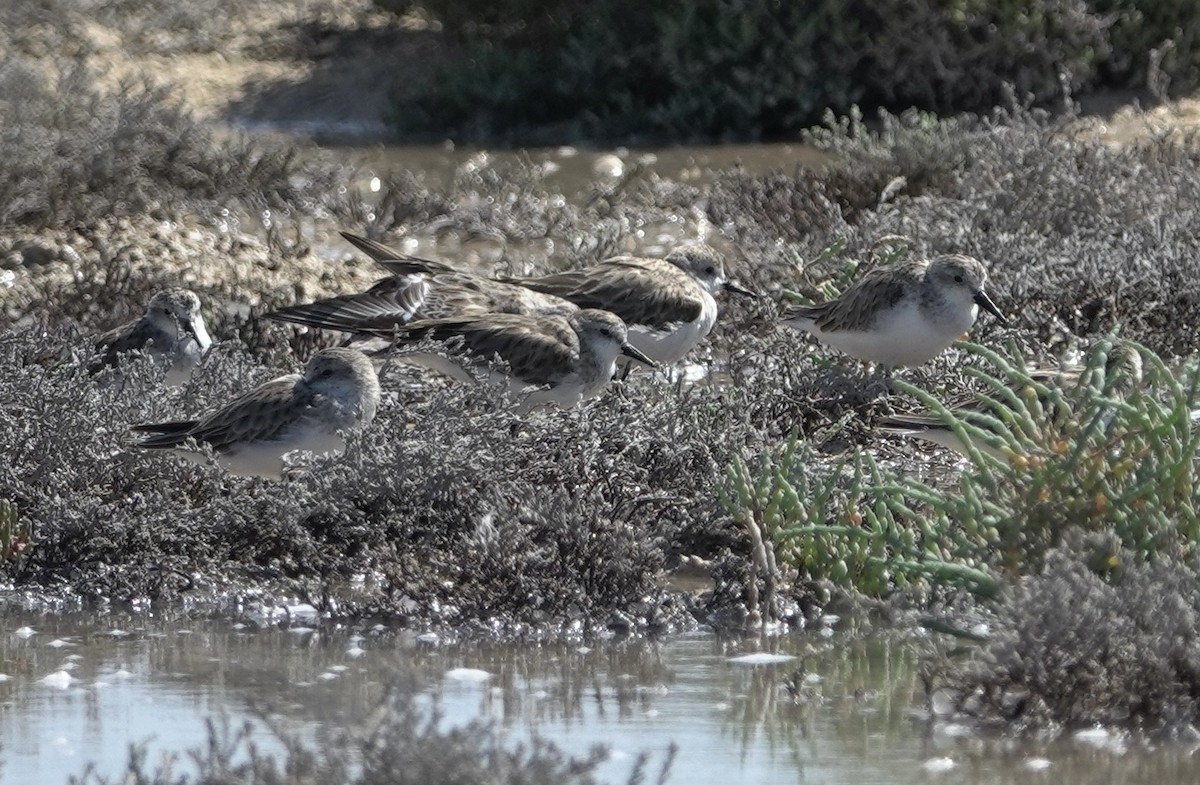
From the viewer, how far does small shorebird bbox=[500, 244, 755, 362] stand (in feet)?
30.6

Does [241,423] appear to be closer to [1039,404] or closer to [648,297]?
[648,297]

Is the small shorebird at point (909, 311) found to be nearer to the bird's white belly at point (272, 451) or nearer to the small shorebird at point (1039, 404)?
the small shorebird at point (1039, 404)

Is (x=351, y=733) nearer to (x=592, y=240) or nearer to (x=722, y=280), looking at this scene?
Answer: (x=722, y=280)

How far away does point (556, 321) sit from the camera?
8672mm

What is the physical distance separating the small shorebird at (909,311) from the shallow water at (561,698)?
2736mm

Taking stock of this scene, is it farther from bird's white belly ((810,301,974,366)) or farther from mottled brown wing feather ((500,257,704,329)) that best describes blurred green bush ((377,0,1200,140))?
bird's white belly ((810,301,974,366))

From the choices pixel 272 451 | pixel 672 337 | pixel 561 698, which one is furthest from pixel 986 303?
pixel 561 698

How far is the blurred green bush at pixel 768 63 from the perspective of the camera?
612 inches

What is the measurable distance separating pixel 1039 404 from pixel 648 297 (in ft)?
11.9

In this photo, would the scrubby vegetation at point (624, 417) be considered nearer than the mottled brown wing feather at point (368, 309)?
Yes

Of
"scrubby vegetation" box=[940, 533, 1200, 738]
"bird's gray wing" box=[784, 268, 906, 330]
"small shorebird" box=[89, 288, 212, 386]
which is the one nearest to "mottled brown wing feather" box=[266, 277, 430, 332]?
"small shorebird" box=[89, 288, 212, 386]

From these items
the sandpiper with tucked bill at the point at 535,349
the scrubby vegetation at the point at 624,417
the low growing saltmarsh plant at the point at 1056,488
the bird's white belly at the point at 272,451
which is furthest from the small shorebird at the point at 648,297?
the low growing saltmarsh plant at the point at 1056,488

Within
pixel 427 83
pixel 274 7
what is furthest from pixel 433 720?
pixel 274 7

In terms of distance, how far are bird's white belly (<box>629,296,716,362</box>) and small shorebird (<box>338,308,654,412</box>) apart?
63 centimetres
